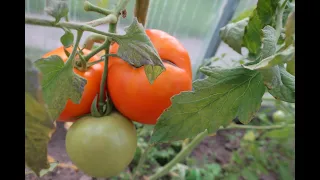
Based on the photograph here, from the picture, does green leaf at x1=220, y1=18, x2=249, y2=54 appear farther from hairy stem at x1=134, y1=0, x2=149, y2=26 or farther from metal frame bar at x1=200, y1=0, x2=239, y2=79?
metal frame bar at x1=200, y1=0, x2=239, y2=79

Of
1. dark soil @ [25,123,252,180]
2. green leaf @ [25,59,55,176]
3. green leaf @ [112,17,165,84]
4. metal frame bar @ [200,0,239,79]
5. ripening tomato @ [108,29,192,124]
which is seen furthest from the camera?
metal frame bar @ [200,0,239,79]

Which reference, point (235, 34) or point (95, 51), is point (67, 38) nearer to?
point (95, 51)

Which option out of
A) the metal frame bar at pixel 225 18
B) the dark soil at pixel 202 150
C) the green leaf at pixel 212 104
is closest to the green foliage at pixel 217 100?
the green leaf at pixel 212 104

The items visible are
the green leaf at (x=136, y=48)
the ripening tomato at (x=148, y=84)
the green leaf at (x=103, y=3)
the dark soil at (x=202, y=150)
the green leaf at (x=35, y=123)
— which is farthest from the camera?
the dark soil at (x=202, y=150)

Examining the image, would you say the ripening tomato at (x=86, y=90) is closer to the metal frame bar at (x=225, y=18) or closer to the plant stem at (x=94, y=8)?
the plant stem at (x=94, y=8)

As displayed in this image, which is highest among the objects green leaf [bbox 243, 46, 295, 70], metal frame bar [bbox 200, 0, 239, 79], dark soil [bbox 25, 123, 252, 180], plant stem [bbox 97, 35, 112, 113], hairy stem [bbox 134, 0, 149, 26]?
green leaf [bbox 243, 46, 295, 70]

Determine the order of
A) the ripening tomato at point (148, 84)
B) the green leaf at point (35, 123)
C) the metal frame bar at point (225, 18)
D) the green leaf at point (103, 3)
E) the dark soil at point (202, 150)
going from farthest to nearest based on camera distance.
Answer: the metal frame bar at point (225, 18) → the dark soil at point (202, 150) → the green leaf at point (103, 3) → the ripening tomato at point (148, 84) → the green leaf at point (35, 123)

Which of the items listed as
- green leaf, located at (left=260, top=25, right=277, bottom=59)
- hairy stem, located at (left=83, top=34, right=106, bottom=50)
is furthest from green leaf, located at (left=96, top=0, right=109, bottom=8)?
green leaf, located at (left=260, top=25, right=277, bottom=59)
